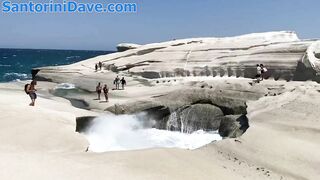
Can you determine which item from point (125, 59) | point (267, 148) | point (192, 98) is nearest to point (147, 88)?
point (192, 98)

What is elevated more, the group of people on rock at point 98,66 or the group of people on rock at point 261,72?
the group of people on rock at point 98,66

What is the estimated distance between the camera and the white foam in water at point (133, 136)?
2069 centimetres

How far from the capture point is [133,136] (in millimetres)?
22641

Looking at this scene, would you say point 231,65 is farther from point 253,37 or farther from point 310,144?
point 310,144

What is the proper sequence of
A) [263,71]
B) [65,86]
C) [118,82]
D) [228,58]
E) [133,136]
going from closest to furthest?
[133,136] < [263,71] < [118,82] < [228,58] < [65,86]

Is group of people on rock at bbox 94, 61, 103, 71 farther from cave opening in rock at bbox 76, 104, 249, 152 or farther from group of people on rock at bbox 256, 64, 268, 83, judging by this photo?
group of people on rock at bbox 256, 64, 268, 83

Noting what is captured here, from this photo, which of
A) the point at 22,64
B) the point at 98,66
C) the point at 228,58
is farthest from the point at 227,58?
the point at 22,64

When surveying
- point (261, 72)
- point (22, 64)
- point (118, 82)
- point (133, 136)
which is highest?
point (22, 64)

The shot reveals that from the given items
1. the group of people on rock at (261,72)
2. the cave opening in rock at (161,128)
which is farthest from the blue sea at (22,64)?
the group of people on rock at (261,72)

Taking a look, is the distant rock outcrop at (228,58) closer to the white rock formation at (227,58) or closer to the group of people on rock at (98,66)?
the white rock formation at (227,58)

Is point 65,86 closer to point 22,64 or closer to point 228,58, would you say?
point 228,58

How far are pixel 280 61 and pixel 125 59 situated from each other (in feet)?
57.2

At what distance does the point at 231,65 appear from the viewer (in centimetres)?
3173

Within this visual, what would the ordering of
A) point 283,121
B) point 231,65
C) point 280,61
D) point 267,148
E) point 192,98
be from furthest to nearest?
point 231,65 < point 280,61 < point 192,98 < point 283,121 < point 267,148
